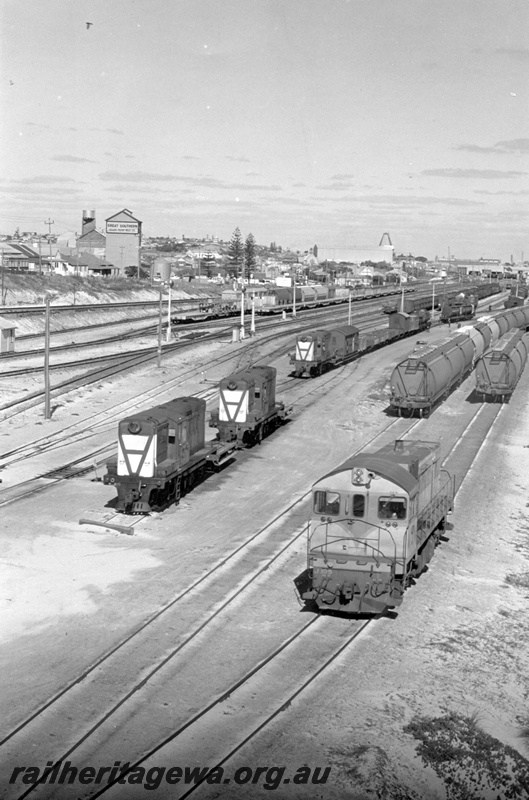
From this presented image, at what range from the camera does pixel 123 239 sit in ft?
508

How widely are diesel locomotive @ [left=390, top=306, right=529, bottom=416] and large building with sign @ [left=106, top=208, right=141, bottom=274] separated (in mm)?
96531

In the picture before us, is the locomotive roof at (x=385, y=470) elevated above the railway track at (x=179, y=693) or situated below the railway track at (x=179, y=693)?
above

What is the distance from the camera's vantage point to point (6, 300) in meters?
99.5

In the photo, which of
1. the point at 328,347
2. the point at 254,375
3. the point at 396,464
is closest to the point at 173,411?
the point at 254,375

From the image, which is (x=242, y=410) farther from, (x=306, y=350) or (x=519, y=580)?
(x=306, y=350)

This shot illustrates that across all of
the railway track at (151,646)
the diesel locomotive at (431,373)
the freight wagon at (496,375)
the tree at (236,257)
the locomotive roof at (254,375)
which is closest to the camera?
the railway track at (151,646)

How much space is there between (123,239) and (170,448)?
129046 mm

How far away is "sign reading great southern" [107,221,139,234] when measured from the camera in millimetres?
150625

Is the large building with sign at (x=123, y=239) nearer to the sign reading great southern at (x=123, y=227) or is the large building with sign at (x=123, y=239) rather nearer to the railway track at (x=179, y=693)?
the sign reading great southern at (x=123, y=227)

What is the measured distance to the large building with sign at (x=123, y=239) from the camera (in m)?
150

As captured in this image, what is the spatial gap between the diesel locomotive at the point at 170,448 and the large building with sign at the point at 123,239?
116 m

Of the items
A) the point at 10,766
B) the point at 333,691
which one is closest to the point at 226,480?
the point at 333,691

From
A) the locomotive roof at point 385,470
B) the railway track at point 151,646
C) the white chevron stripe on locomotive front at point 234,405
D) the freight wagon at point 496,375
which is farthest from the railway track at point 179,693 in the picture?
the freight wagon at point 496,375

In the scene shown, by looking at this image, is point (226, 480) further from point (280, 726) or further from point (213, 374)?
point (213, 374)
